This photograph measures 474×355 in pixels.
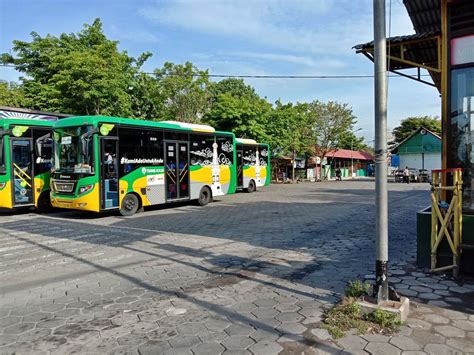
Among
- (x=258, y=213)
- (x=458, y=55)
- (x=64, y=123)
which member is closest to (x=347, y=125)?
(x=258, y=213)

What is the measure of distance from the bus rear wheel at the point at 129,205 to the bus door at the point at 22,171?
3409mm

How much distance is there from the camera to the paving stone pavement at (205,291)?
11.1ft

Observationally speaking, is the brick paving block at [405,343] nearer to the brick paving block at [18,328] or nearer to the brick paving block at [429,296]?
the brick paving block at [429,296]

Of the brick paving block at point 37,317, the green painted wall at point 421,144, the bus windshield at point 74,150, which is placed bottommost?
the brick paving block at point 37,317

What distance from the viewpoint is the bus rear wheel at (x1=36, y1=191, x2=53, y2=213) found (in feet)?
42.9

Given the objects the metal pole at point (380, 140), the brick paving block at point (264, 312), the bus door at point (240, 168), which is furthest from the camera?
the bus door at point (240, 168)

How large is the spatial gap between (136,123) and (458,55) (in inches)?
369

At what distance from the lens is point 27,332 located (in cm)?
368

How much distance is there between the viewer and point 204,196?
15.3 m

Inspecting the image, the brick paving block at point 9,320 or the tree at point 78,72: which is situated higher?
the tree at point 78,72

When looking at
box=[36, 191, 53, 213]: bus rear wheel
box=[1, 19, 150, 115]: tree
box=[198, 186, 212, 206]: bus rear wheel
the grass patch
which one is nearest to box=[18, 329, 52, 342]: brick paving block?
the grass patch

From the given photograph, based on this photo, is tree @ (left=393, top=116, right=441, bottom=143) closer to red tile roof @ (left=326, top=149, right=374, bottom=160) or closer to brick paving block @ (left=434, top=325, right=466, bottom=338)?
red tile roof @ (left=326, top=149, right=374, bottom=160)

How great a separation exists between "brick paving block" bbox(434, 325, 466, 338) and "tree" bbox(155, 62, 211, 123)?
23.8 metres

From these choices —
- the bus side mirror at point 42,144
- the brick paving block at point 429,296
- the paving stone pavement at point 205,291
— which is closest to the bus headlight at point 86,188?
the paving stone pavement at point 205,291
